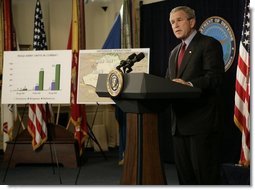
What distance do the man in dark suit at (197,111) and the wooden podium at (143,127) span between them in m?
0.21

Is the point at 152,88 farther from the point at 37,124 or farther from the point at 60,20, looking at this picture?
the point at 60,20

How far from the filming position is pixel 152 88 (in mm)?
1760

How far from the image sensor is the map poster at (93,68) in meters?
3.48

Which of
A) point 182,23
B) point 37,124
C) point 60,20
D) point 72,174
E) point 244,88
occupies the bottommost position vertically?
point 72,174

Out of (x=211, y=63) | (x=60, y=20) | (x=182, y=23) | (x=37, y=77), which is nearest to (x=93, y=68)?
(x=37, y=77)

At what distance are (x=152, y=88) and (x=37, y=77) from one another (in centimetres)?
176

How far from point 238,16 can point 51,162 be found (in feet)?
8.11

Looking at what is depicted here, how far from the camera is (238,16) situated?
3.62 meters

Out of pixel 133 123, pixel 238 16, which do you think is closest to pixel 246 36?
pixel 238 16

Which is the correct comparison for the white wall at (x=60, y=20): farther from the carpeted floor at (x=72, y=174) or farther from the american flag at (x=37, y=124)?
the carpeted floor at (x=72, y=174)

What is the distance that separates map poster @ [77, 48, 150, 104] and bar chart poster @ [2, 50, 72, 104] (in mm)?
265

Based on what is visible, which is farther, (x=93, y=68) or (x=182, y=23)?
(x=93, y=68)

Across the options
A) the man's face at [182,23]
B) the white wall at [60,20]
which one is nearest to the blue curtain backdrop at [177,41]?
the white wall at [60,20]

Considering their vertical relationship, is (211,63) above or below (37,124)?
above
